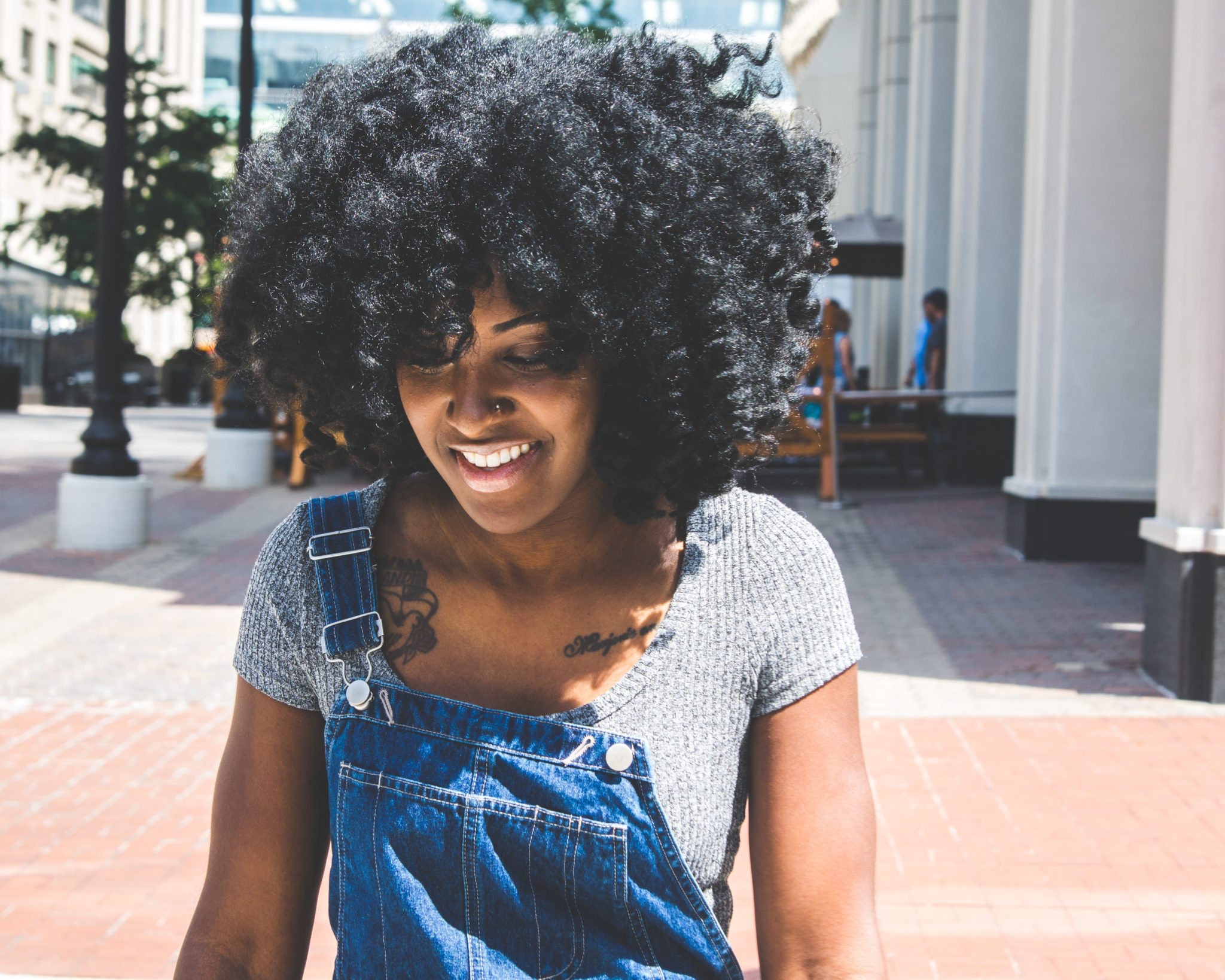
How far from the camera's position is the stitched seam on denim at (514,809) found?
149 cm

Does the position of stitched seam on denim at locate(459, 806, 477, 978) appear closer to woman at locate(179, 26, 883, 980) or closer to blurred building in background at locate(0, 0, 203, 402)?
woman at locate(179, 26, 883, 980)

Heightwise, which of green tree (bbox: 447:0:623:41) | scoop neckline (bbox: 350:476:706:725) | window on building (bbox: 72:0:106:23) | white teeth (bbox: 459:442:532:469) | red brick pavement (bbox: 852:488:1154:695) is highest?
window on building (bbox: 72:0:106:23)

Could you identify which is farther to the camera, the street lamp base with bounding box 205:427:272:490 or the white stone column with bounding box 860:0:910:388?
the white stone column with bounding box 860:0:910:388

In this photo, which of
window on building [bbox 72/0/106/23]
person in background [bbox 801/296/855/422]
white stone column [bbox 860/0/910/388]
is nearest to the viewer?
person in background [bbox 801/296/855/422]

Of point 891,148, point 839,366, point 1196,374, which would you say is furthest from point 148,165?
point 1196,374

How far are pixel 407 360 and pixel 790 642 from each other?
0.54 meters

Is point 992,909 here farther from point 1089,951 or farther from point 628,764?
point 628,764

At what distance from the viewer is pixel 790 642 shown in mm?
1596

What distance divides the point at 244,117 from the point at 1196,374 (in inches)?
418

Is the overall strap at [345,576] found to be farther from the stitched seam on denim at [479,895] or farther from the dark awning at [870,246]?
the dark awning at [870,246]

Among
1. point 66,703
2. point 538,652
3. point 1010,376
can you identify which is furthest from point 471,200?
point 1010,376

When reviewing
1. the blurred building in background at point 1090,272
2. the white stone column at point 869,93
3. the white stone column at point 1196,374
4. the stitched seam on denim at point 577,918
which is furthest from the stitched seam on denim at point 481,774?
the white stone column at point 869,93

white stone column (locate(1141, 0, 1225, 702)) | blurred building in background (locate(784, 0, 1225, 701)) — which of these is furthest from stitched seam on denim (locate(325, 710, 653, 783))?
white stone column (locate(1141, 0, 1225, 702))

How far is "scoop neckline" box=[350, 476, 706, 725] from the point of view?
1.56 m
